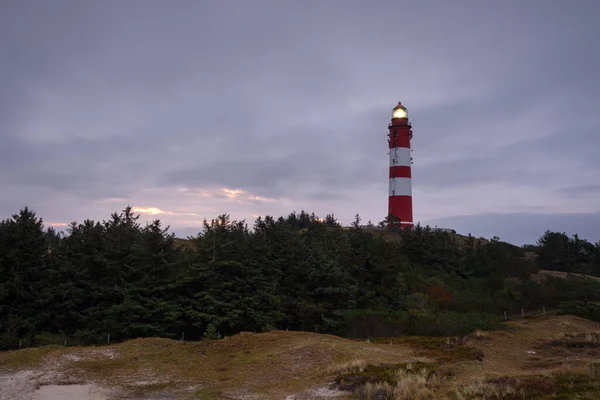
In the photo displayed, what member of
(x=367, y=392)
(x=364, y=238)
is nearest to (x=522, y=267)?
(x=364, y=238)

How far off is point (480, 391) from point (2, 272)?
100ft

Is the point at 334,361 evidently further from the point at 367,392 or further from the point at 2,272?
the point at 2,272

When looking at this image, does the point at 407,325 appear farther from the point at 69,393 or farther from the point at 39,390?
the point at 39,390

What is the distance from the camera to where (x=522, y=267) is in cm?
4650

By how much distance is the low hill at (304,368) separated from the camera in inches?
500

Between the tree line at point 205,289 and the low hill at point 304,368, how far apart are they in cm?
441

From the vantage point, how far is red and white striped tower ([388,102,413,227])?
55375 mm

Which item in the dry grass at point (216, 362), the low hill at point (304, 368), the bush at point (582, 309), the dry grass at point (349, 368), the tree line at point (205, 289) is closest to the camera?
the low hill at point (304, 368)

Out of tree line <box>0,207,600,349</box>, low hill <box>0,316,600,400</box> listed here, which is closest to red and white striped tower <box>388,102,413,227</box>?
tree line <box>0,207,600,349</box>

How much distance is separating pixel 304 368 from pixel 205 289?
1281 cm

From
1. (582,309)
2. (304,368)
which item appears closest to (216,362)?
(304,368)

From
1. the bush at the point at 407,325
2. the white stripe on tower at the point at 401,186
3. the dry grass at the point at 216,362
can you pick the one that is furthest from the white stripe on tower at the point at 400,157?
the dry grass at the point at 216,362

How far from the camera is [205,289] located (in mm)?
27516

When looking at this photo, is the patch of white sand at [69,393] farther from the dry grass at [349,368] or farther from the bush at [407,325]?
the bush at [407,325]
